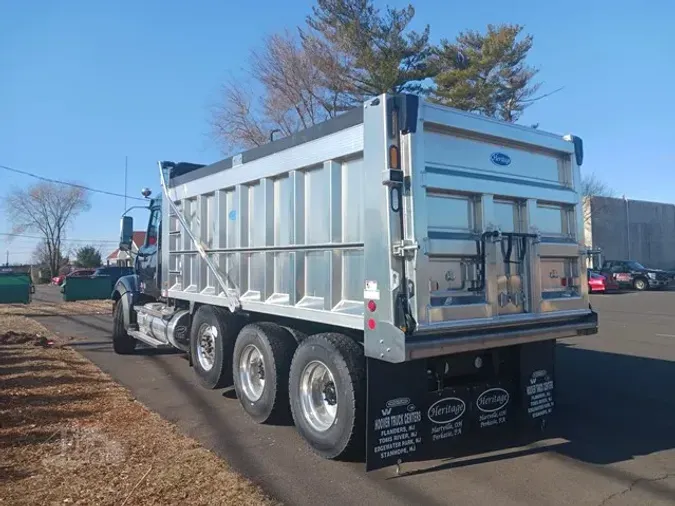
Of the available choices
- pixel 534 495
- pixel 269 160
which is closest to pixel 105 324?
pixel 269 160

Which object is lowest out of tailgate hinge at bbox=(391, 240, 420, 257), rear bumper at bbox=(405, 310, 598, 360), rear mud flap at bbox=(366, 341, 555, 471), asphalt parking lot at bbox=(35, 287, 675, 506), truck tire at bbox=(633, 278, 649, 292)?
asphalt parking lot at bbox=(35, 287, 675, 506)

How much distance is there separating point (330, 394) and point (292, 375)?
51cm

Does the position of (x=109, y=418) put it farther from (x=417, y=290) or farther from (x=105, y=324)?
(x=105, y=324)

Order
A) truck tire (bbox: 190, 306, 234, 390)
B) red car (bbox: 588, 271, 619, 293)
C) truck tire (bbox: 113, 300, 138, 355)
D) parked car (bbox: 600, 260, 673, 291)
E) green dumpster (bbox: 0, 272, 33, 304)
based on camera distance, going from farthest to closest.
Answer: parked car (bbox: 600, 260, 673, 291) → red car (bbox: 588, 271, 619, 293) → green dumpster (bbox: 0, 272, 33, 304) → truck tire (bbox: 113, 300, 138, 355) → truck tire (bbox: 190, 306, 234, 390)

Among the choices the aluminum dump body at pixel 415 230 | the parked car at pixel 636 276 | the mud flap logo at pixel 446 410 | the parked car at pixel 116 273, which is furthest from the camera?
the parked car at pixel 636 276

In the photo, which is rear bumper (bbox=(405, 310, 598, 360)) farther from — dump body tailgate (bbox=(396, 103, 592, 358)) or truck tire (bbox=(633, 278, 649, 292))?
truck tire (bbox=(633, 278, 649, 292))

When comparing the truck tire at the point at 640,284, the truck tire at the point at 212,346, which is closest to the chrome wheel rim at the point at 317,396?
the truck tire at the point at 212,346

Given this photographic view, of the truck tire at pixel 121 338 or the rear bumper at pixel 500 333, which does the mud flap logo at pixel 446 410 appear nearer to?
the rear bumper at pixel 500 333

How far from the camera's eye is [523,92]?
1078 inches

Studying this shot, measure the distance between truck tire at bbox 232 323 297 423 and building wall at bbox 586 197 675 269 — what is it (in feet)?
152

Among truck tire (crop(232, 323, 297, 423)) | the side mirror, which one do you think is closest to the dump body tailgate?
truck tire (crop(232, 323, 297, 423))

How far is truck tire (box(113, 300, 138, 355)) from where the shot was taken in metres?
11.3

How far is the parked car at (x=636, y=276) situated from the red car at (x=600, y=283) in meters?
0.42

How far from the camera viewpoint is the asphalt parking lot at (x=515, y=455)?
4586 mm
